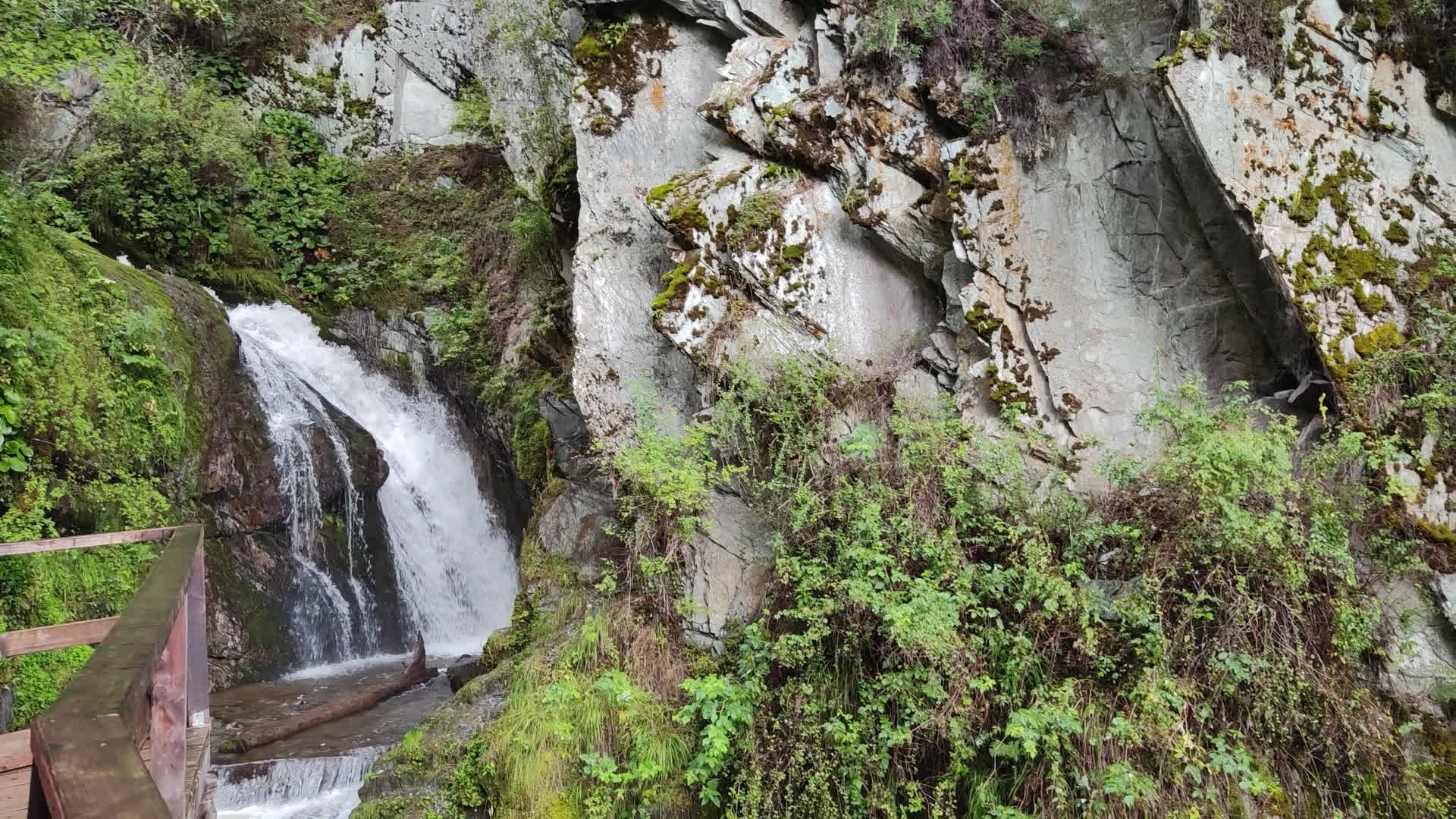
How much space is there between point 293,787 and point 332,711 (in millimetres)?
1115

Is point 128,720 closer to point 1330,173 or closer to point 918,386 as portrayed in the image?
point 918,386

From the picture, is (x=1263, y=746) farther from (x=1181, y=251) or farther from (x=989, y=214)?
(x=989, y=214)

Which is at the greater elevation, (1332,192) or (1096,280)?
(1332,192)

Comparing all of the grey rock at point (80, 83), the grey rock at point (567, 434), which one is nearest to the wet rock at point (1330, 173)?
the grey rock at point (567, 434)

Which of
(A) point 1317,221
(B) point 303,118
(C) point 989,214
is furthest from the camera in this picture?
(B) point 303,118

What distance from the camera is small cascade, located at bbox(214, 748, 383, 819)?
18.7ft

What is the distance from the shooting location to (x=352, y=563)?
8.93 meters

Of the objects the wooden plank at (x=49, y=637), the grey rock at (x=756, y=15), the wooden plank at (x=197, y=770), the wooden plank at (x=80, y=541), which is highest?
the grey rock at (x=756, y=15)

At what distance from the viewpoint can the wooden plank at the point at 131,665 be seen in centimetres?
123

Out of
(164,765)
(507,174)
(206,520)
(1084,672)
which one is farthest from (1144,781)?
(507,174)

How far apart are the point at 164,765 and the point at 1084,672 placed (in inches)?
172

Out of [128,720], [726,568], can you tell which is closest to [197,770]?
[128,720]

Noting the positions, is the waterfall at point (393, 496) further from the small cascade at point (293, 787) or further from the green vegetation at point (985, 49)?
the green vegetation at point (985, 49)

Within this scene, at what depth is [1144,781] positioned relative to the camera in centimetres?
399
